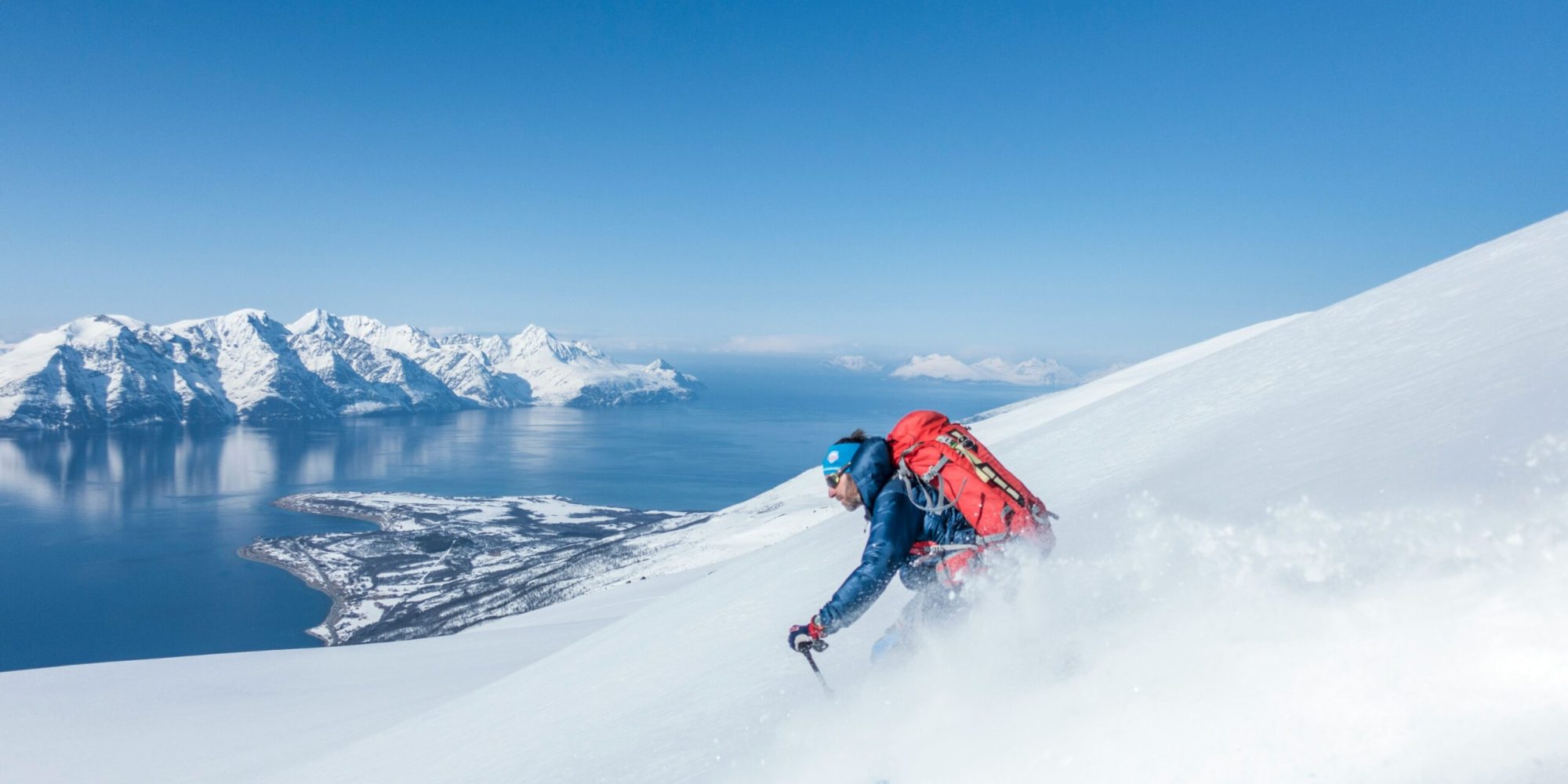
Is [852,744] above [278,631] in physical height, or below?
above

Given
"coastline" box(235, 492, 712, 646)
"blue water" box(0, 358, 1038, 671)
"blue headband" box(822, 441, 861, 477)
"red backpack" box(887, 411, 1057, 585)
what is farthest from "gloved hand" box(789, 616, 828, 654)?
"blue water" box(0, 358, 1038, 671)

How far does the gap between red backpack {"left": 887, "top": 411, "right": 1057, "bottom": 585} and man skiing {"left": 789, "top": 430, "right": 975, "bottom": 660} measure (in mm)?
47

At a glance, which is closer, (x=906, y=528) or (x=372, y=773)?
(x=906, y=528)

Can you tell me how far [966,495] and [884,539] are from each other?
54cm

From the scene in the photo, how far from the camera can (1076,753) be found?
3020mm

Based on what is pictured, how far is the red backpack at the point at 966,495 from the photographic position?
3955mm

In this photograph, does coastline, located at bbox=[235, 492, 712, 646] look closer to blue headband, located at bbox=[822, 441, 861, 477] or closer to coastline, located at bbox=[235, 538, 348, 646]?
coastline, located at bbox=[235, 538, 348, 646]

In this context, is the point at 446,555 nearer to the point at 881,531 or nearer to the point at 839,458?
the point at 839,458

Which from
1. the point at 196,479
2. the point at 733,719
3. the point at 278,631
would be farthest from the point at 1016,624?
the point at 196,479

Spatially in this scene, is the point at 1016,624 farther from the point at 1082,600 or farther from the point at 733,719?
the point at 733,719

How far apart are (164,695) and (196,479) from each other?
603 feet

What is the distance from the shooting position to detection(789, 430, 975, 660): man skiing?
389 cm

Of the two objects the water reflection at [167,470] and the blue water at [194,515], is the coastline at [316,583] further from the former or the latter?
the water reflection at [167,470]

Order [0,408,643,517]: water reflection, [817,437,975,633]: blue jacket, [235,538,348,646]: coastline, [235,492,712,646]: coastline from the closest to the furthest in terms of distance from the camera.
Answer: [817,437,975,633]: blue jacket, [235,538,348,646]: coastline, [235,492,712,646]: coastline, [0,408,643,517]: water reflection
